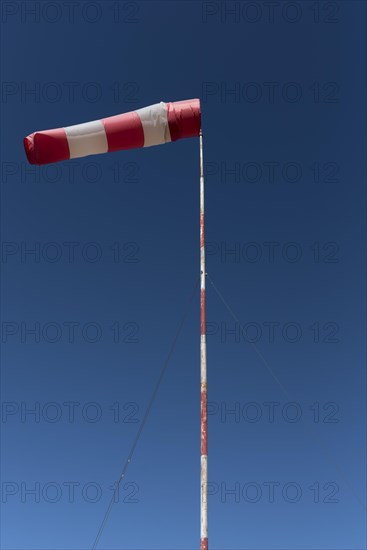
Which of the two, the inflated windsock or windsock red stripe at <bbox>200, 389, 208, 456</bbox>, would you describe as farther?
the inflated windsock

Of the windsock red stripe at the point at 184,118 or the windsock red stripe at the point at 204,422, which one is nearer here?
the windsock red stripe at the point at 204,422

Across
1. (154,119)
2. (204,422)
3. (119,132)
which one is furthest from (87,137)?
(204,422)

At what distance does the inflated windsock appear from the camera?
11.7m

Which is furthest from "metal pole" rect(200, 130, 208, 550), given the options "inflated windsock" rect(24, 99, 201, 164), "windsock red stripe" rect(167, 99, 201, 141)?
"inflated windsock" rect(24, 99, 201, 164)

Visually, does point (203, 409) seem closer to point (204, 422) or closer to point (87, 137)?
point (204, 422)

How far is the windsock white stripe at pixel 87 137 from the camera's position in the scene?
11.7 metres

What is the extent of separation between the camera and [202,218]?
1147 centimetres

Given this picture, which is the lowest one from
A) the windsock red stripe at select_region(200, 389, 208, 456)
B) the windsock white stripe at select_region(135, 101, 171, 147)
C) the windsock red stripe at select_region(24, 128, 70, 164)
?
the windsock red stripe at select_region(200, 389, 208, 456)

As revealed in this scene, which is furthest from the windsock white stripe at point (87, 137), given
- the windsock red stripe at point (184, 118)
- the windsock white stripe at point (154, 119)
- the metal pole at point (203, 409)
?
the metal pole at point (203, 409)

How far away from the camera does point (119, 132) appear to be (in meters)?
11.7

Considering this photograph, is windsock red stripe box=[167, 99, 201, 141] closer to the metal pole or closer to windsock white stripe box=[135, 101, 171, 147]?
windsock white stripe box=[135, 101, 171, 147]

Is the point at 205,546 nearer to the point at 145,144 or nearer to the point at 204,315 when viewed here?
the point at 204,315

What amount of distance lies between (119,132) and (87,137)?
0.53 metres

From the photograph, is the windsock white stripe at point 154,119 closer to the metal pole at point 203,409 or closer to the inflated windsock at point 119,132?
the inflated windsock at point 119,132
